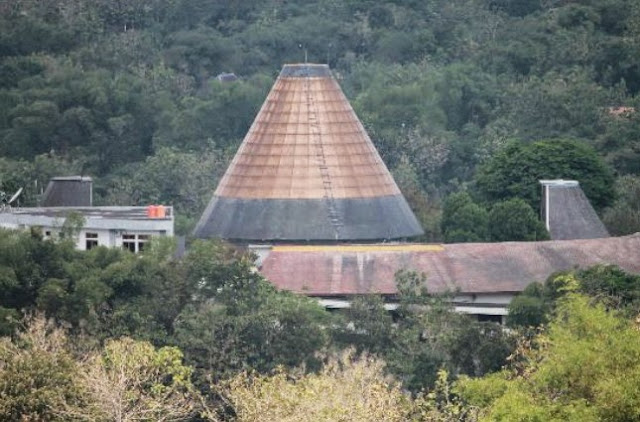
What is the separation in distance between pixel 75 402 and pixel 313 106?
904 inches

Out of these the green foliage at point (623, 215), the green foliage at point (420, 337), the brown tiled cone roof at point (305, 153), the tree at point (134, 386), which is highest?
the brown tiled cone roof at point (305, 153)

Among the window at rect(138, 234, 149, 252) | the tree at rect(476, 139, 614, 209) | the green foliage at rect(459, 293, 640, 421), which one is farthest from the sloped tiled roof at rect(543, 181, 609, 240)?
the green foliage at rect(459, 293, 640, 421)

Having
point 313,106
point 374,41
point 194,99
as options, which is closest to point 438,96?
point 194,99

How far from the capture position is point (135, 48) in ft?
331

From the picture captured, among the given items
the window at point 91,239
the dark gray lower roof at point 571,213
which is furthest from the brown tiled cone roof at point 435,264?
the dark gray lower roof at point 571,213

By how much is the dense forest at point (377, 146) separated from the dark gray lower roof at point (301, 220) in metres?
1.73

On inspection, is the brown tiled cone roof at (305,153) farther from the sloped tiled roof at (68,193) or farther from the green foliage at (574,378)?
the green foliage at (574,378)

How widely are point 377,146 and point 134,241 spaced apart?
71.8 ft

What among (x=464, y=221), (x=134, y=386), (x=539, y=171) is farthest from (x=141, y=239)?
(x=134, y=386)

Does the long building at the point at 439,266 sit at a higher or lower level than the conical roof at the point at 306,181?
lower

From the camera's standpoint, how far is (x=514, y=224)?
6556 cm

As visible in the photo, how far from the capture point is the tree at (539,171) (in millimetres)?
70125

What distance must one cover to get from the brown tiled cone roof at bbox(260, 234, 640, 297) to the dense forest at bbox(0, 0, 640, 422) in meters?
1.78

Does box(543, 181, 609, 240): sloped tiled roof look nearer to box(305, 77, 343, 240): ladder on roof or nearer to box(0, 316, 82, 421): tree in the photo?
box(305, 77, 343, 240): ladder on roof
